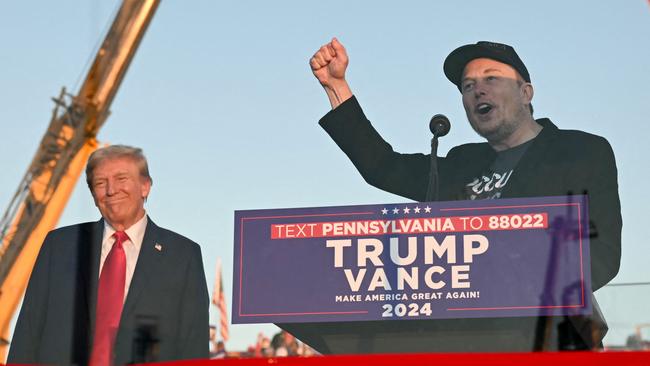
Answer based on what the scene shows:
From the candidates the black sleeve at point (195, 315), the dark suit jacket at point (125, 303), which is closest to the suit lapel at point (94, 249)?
the dark suit jacket at point (125, 303)

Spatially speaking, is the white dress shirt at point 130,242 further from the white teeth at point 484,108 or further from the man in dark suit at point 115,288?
the white teeth at point 484,108

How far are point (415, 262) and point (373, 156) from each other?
46 centimetres

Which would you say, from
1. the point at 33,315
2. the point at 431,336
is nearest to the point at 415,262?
the point at 431,336

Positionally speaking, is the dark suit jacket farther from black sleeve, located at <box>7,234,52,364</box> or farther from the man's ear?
the man's ear

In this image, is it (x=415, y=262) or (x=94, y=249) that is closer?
(x=415, y=262)

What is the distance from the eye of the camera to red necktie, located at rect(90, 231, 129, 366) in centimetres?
381

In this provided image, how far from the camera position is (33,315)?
3.93 meters

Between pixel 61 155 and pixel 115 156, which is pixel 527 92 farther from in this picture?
pixel 61 155

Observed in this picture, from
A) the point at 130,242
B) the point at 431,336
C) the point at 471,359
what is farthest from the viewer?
the point at 130,242

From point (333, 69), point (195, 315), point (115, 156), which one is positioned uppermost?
point (333, 69)

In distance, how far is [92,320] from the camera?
12.8 ft

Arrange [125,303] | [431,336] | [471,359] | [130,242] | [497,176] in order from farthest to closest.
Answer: [130,242] → [125,303] → [497,176] → [431,336] → [471,359]

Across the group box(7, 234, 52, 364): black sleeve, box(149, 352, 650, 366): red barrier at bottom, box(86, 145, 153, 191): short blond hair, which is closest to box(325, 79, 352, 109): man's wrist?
box(86, 145, 153, 191): short blond hair

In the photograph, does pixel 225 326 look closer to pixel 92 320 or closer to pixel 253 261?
pixel 253 261
